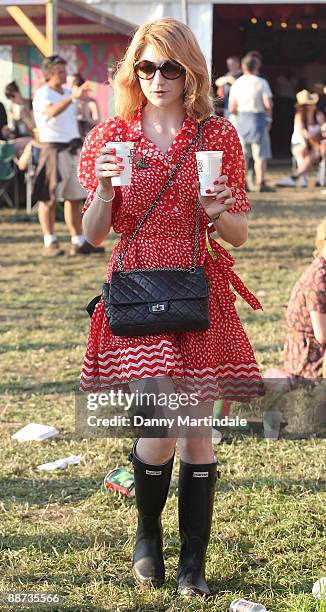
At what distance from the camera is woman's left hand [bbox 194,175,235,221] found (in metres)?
2.79

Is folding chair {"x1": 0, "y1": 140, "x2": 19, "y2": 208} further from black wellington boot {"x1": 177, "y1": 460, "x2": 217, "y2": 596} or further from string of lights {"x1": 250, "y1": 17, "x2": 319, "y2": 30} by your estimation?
string of lights {"x1": 250, "y1": 17, "x2": 319, "y2": 30}

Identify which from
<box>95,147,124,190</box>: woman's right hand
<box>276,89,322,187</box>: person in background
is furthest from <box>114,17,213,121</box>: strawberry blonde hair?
<box>276,89,322,187</box>: person in background

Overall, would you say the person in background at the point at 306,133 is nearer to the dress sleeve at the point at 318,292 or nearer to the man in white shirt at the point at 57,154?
the man in white shirt at the point at 57,154

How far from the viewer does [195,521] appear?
3127 mm

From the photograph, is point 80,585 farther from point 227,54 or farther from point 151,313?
point 227,54

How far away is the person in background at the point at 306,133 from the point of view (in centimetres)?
1549

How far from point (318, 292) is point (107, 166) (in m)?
2.23

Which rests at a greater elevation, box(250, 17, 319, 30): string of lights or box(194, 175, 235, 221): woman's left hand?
box(250, 17, 319, 30): string of lights

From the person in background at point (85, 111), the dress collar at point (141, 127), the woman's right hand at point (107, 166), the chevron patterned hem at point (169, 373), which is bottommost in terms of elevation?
the chevron patterned hem at point (169, 373)

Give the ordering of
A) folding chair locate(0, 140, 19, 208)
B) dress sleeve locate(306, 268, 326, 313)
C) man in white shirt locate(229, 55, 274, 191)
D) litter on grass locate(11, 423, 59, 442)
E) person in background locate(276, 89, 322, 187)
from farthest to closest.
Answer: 1. person in background locate(276, 89, 322, 187)
2. man in white shirt locate(229, 55, 274, 191)
3. folding chair locate(0, 140, 19, 208)
4. dress sleeve locate(306, 268, 326, 313)
5. litter on grass locate(11, 423, 59, 442)

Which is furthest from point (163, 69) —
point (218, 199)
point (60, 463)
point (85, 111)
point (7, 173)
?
point (85, 111)

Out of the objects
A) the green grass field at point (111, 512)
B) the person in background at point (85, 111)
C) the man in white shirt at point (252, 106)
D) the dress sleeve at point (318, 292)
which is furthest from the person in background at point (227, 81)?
the dress sleeve at point (318, 292)

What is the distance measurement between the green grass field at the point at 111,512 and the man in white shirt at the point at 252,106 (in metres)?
8.35

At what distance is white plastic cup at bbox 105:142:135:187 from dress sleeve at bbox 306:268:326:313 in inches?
86.0
